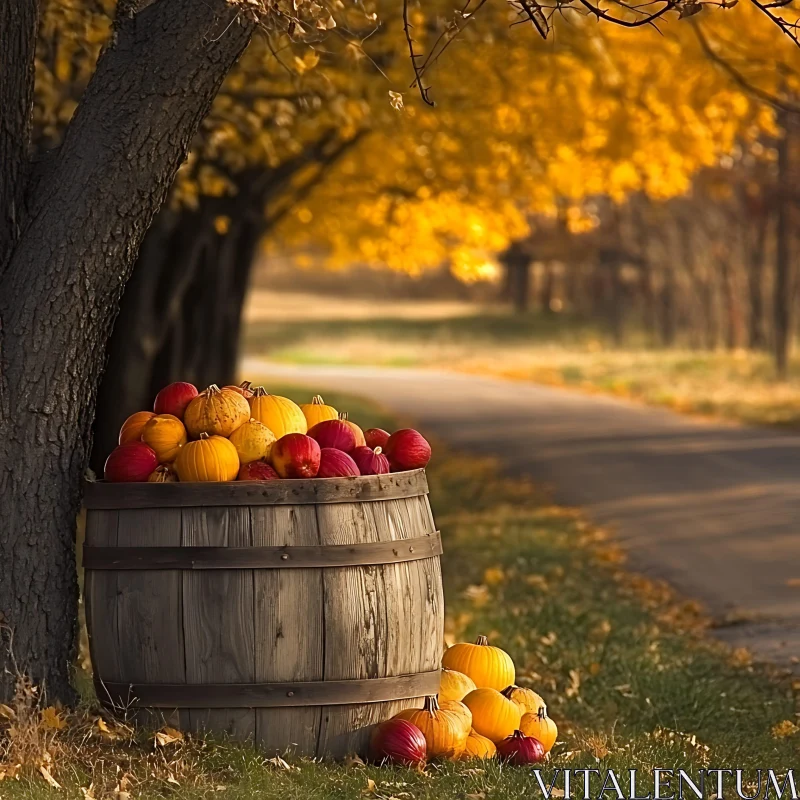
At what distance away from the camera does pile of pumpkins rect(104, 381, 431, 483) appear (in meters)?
5.22

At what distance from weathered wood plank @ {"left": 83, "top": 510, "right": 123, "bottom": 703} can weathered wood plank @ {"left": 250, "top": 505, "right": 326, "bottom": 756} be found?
55cm

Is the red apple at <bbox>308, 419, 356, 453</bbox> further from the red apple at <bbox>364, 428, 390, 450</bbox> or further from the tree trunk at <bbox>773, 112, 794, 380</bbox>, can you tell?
the tree trunk at <bbox>773, 112, 794, 380</bbox>

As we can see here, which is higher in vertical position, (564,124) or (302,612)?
(564,124)

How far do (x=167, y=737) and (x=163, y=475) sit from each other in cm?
95

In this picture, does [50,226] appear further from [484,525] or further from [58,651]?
[484,525]

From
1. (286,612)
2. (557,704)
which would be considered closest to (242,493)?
(286,612)

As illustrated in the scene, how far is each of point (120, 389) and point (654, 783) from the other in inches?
387

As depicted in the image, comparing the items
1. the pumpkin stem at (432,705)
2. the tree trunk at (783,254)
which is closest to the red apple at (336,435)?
the pumpkin stem at (432,705)

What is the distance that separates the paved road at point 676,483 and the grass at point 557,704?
0.37 m

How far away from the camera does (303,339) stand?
2217 inches

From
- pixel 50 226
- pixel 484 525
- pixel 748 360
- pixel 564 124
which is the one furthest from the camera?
pixel 748 360

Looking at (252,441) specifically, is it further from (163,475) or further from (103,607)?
(103,607)

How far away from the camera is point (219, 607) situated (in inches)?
198

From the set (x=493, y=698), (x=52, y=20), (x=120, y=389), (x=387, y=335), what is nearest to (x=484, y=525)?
(x=120, y=389)
